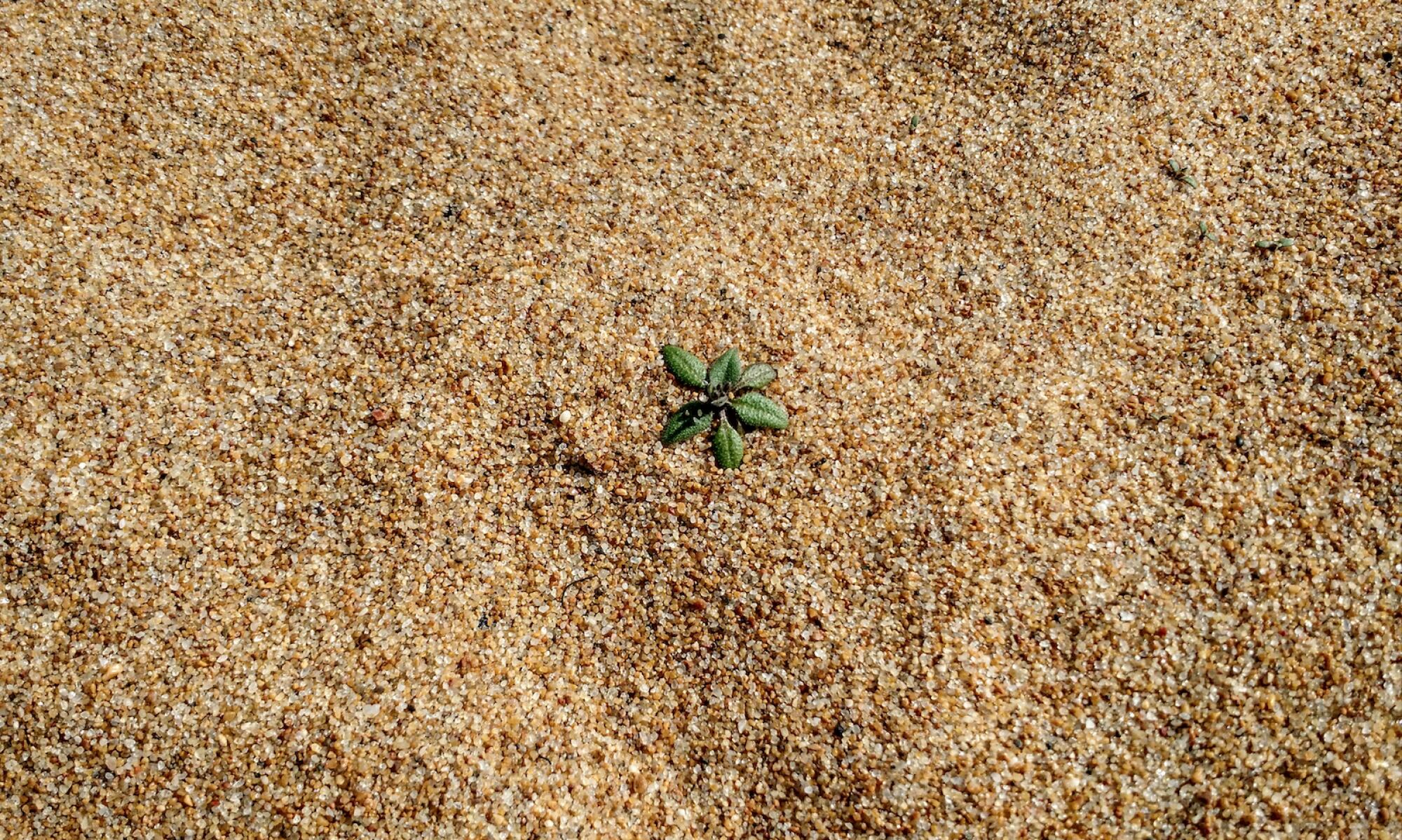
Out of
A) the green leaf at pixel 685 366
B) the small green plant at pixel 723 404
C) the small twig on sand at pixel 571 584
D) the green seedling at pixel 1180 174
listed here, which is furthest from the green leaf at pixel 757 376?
the green seedling at pixel 1180 174

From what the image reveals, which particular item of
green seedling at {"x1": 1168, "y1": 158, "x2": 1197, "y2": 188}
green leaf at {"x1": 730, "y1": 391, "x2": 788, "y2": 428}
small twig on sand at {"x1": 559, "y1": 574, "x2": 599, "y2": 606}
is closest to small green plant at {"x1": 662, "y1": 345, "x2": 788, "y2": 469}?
green leaf at {"x1": 730, "y1": 391, "x2": 788, "y2": 428}

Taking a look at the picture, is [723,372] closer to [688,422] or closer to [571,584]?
[688,422]

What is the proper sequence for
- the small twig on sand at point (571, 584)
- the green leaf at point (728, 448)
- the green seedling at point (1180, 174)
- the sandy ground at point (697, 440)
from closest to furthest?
the sandy ground at point (697, 440)
the small twig on sand at point (571, 584)
the green leaf at point (728, 448)
the green seedling at point (1180, 174)

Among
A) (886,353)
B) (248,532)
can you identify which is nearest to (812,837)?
(886,353)

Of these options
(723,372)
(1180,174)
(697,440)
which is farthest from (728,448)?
(1180,174)

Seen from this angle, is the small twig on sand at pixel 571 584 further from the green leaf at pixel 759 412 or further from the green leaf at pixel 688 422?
the green leaf at pixel 759 412

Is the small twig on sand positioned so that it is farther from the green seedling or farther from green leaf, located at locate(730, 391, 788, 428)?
the green seedling
